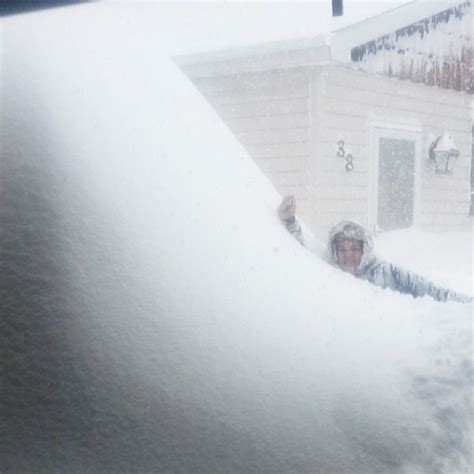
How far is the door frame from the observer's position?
6.47 metres

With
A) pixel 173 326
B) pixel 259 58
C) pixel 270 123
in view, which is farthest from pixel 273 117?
pixel 173 326

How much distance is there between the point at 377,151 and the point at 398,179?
4.09 ft

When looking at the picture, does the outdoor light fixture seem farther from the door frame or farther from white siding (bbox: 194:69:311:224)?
white siding (bbox: 194:69:311:224)

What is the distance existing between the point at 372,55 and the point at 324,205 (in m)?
1.62

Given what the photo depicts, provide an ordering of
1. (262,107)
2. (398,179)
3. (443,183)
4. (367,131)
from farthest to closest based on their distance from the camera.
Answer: (443,183)
(398,179)
(367,131)
(262,107)

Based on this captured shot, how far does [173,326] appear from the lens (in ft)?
4.71

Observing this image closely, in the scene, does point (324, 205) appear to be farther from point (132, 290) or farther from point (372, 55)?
point (132, 290)

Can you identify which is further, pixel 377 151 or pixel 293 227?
pixel 377 151

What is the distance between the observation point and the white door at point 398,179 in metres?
7.34

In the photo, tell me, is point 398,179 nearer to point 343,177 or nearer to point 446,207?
point 446,207

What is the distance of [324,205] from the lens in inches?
228

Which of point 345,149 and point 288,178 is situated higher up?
point 345,149

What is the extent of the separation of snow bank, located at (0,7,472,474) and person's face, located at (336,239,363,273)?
89cm

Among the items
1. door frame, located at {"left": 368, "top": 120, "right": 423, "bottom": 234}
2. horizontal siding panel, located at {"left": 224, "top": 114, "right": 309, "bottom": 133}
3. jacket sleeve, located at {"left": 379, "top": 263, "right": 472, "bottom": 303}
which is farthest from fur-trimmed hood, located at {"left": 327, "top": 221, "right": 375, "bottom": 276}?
door frame, located at {"left": 368, "top": 120, "right": 423, "bottom": 234}
